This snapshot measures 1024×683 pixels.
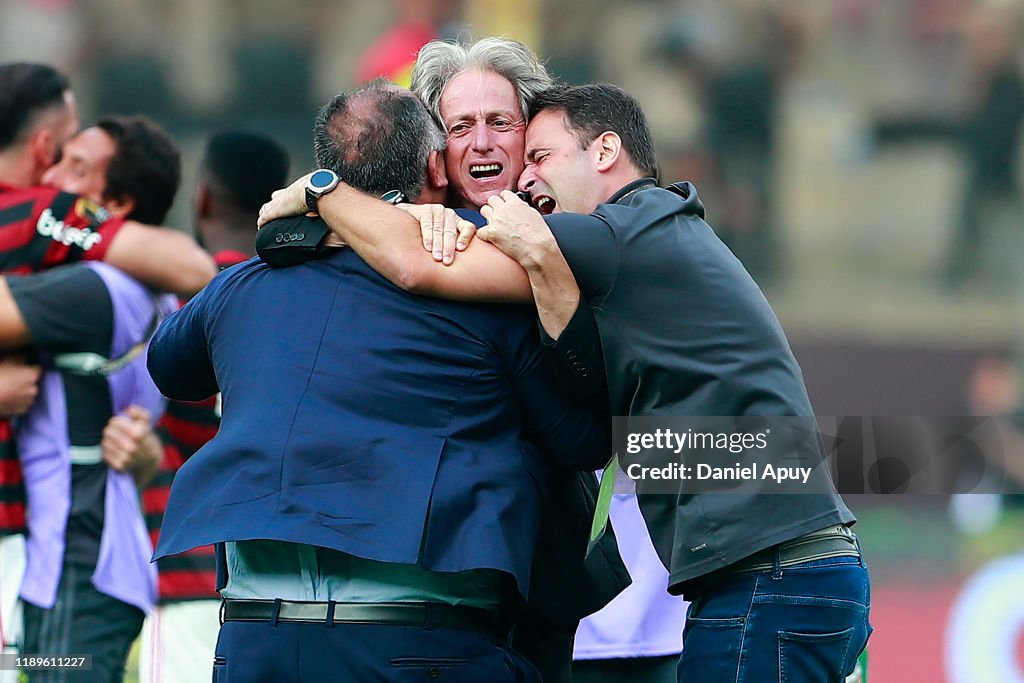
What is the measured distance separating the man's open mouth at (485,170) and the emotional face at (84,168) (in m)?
1.78

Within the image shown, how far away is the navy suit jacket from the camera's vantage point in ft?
9.40

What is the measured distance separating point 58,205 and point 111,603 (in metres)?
1.24

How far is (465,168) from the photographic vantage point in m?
3.76

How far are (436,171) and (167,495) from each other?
208cm

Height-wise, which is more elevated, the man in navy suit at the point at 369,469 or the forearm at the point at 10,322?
the forearm at the point at 10,322

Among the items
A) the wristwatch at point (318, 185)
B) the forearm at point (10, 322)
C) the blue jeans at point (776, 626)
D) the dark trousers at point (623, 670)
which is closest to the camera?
the blue jeans at point (776, 626)

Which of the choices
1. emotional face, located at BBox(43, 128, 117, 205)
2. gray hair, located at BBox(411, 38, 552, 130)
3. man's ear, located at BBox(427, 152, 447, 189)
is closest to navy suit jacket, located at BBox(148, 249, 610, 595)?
man's ear, located at BBox(427, 152, 447, 189)

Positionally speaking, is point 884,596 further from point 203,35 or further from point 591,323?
point 203,35

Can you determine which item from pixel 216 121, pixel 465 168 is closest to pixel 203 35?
pixel 216 121

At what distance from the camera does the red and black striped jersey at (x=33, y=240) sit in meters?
4.47

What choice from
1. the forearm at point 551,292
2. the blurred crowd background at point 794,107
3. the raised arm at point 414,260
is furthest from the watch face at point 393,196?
the blurred crowd background at point 794,107

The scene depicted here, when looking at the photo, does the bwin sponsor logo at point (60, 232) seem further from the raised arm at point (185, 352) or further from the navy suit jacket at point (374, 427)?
the navy suit jacket at point (374, 427)

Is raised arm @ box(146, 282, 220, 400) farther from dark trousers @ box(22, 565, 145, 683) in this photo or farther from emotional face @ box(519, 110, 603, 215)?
dark trousers @ box(22, 565, 145, 683)

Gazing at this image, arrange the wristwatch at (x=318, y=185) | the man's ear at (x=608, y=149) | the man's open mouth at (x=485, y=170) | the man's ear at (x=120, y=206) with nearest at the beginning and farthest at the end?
1. the wristwatch at (x=318, y=185)
2. the man's ear at (x=608, y=149)
3. the man's open mouth at (x=485, y=170)
4. the man's ear at (x=120, y=206)
